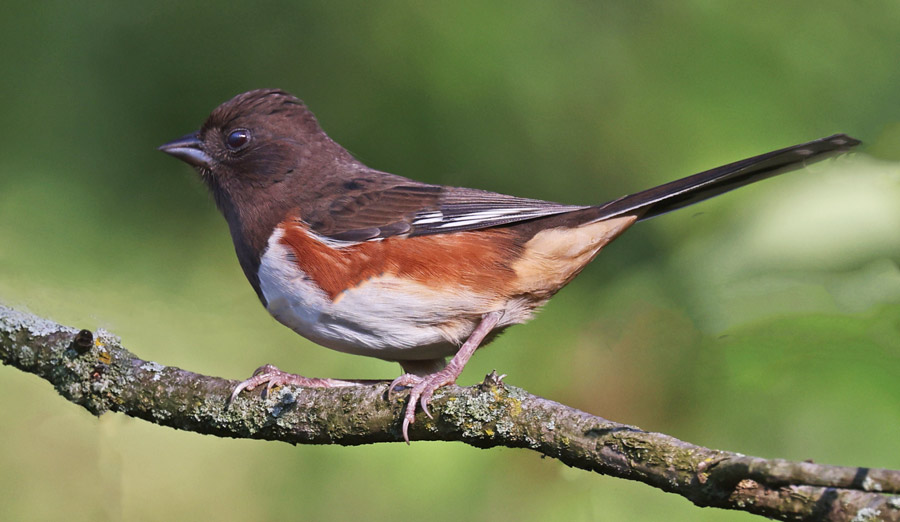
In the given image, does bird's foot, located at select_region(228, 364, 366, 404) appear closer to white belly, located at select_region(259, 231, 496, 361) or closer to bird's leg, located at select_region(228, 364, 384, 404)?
bird's leg, located at select_region(228, 364, 384, 404)

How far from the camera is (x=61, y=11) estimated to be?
10.8 ft

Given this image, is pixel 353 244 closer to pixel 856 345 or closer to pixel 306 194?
pixel 306 194

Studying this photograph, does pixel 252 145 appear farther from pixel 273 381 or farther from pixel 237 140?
pixel 273 381

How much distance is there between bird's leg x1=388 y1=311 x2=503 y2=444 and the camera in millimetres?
2004

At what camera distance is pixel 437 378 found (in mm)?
2197

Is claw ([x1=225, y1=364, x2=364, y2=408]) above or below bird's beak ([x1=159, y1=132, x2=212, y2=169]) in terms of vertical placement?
below

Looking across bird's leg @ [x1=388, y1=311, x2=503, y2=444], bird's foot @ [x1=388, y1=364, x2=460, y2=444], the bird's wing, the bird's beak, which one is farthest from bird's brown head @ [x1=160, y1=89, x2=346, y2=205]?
bird's foot @ [x1=388, y1=364, x2=460, y2=444]

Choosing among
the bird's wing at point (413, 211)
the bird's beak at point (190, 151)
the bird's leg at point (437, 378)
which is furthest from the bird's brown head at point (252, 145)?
the bird's leg at point (437, 378)

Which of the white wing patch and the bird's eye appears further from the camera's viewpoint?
the bird's eye

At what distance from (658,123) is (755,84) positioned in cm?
32

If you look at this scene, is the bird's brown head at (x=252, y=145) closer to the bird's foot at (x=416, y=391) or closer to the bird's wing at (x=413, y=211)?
the bird's wing at (x=413, y=211)

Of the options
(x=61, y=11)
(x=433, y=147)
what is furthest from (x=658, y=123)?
(x=61, y=11)

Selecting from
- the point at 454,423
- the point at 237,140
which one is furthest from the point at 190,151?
the point at 454,423

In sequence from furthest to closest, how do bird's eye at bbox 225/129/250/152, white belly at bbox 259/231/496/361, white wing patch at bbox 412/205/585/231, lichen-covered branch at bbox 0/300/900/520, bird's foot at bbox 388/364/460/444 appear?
bird's eye at bbox 225/129/250/152 < white wing patch at bbox 412/205/585/231 < white belly at bbox 259/231/496/361 < bird's foot at bbox 388/364/460/444 < lichen-covered branch at bbox 0/300/900/520
